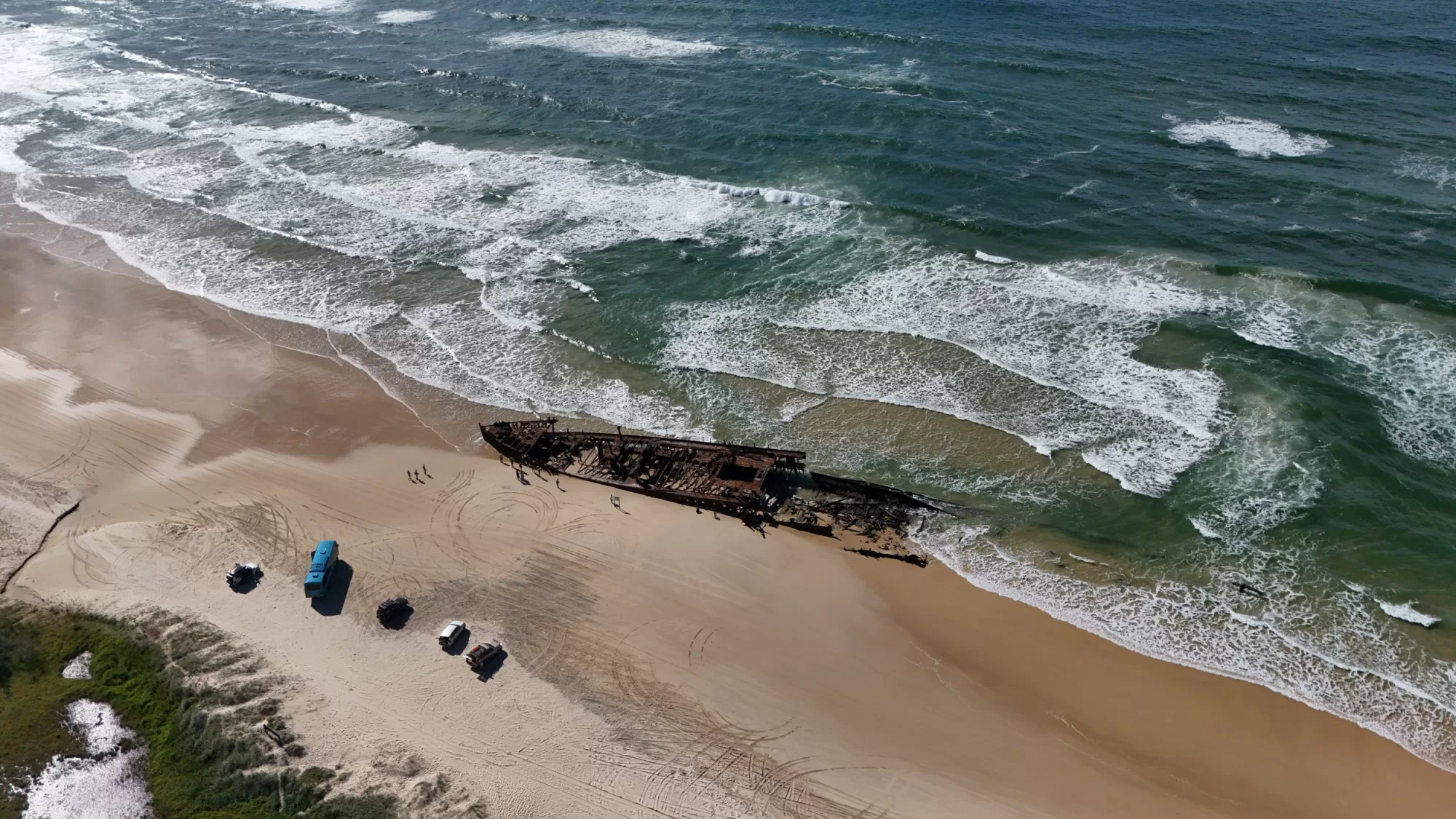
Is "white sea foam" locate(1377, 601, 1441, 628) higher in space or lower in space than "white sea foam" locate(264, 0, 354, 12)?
lower

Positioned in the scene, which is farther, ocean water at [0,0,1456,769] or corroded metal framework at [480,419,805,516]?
corroded metal framework at [480,419,805,516]

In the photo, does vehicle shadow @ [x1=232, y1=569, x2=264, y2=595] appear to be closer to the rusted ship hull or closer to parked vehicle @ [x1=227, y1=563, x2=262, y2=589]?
parked vehicle @ [x1=227, y1=563, x2=262, y2=589]

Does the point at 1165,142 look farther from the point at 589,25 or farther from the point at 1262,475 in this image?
the point at 589,25

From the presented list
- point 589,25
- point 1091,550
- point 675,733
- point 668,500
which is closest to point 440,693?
point 675,733

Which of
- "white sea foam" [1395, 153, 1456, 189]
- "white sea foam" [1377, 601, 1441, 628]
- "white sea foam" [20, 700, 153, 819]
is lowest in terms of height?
"white sea foam" [20, 700, 153, 819]

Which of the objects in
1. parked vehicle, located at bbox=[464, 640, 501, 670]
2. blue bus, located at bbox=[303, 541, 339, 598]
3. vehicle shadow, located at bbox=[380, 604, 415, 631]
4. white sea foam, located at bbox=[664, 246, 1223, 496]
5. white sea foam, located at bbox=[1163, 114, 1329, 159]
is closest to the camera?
parked vehicle, located at bbox=[464, 640, 501, 670]

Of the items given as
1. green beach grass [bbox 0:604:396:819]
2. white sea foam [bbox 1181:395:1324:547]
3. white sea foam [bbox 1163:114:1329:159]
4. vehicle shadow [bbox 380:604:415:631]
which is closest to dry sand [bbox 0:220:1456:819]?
vehicle shadow [bbox 380:604:415:631]

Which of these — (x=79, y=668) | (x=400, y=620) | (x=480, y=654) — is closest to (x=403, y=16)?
(x=79, y=668)

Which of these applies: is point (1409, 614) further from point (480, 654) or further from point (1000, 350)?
point (480, 654)
